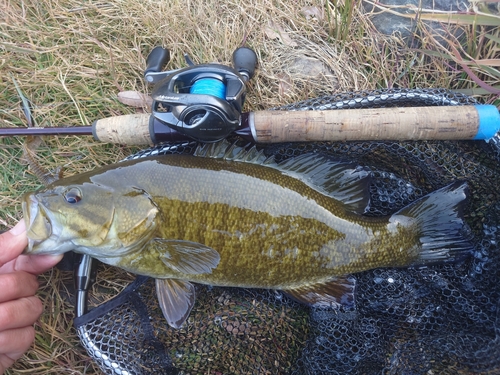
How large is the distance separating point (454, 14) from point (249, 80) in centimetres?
149

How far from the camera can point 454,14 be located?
2795mm

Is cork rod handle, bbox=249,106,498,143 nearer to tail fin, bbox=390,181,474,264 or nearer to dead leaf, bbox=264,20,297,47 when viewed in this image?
tail fin, bbox=390,181,474,264

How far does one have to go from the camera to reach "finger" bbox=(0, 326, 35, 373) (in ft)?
7.16

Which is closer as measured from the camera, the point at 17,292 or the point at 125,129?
the point at 17,292

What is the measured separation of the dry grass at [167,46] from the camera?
2.83m

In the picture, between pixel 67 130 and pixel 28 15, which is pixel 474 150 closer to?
pixel 67 130

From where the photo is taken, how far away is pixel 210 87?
2.17 m

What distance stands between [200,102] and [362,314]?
1606 millimetres

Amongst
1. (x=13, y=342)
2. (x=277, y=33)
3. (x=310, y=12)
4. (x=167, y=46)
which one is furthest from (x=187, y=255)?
(x=310, y=12)

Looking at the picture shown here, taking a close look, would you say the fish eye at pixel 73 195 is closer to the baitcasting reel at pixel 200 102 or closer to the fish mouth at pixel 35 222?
the fish mouth at pixel 35 222

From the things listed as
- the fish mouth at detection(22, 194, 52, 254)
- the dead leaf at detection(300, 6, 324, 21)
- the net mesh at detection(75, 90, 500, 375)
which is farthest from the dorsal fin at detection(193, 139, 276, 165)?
the dead leaf at detection(300, 6, 324, 21)

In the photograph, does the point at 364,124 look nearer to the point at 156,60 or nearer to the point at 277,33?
the point at 277,33

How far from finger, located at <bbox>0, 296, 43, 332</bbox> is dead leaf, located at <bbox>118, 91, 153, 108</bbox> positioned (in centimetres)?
139

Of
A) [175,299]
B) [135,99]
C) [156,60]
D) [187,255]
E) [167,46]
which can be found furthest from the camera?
[167,46]
